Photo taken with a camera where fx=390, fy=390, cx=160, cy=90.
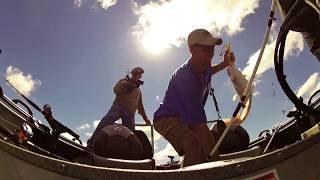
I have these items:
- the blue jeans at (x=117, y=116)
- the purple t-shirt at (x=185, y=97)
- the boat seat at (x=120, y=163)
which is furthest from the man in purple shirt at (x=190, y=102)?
the blue jeans at (x=117, y=116)

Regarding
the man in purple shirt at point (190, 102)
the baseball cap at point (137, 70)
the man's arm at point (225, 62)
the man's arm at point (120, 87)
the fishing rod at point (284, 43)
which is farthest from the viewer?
the baseball cap at point (137, 70)

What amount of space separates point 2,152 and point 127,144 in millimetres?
3532

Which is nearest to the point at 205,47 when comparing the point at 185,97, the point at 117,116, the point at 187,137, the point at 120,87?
the point at 185,97

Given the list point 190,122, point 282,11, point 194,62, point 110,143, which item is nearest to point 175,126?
point 190,122

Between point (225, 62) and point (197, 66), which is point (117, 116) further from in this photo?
point (197, 66)

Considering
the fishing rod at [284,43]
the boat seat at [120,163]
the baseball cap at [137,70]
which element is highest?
the baseball cap at [137,70]

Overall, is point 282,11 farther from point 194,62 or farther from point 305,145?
point 305,145

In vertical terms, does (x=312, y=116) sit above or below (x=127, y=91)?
below

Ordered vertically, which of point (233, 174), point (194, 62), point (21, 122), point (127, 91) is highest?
point (127, 91)

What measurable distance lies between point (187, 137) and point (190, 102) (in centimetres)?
43

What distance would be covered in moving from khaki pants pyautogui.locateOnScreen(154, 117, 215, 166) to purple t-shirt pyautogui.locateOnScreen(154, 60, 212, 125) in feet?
0.24

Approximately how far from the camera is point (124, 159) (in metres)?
5.29

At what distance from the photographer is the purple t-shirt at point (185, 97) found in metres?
4.56

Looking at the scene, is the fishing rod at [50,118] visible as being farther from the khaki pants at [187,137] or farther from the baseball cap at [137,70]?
the baseball cap at [137,70]
